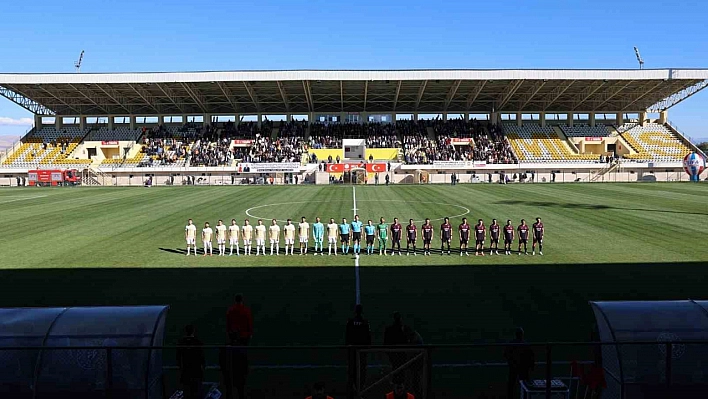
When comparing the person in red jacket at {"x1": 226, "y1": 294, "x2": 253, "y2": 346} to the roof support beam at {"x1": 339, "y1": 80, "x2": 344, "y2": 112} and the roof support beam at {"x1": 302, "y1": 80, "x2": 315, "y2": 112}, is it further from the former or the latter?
the roof support beam at {"x1": 339, "y1": 80, "x2": 344, "y2": 112}

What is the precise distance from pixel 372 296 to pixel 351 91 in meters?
55.4

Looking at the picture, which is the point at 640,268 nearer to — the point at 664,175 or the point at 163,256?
the point at 163,256

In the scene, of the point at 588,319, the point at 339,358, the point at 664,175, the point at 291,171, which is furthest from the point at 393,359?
the point at 664,175

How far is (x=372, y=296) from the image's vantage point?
13375mm

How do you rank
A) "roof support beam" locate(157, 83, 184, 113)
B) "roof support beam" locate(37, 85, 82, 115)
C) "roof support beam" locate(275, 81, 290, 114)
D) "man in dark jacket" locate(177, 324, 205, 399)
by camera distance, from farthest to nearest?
"roof support beam" locate(37, 85, 82, 115), "roof support beam" locate(157, 83, 184, 113), "roof support beam" locate(275, 81, 290, 114), "man in dark jacket" locate(177, 324, 205, 399)

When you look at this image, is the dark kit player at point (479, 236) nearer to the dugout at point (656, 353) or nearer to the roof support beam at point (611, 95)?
the dugout at point (656, 353)

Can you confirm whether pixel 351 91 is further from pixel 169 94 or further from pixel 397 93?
pixel 169 94

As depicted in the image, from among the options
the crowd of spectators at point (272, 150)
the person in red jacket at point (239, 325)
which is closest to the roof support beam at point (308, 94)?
the crowd of spectators at point (272, 150)

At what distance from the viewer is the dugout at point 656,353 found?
6.72m

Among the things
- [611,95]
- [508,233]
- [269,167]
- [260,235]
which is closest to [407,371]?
[508,233]

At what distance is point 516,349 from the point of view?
300 inches

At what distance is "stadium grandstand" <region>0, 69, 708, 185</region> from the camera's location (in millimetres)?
60281

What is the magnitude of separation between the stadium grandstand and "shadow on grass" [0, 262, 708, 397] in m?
43.7

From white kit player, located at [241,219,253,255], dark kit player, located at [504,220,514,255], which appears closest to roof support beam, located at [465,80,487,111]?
dark kit player, located at [504,220,514,255]
